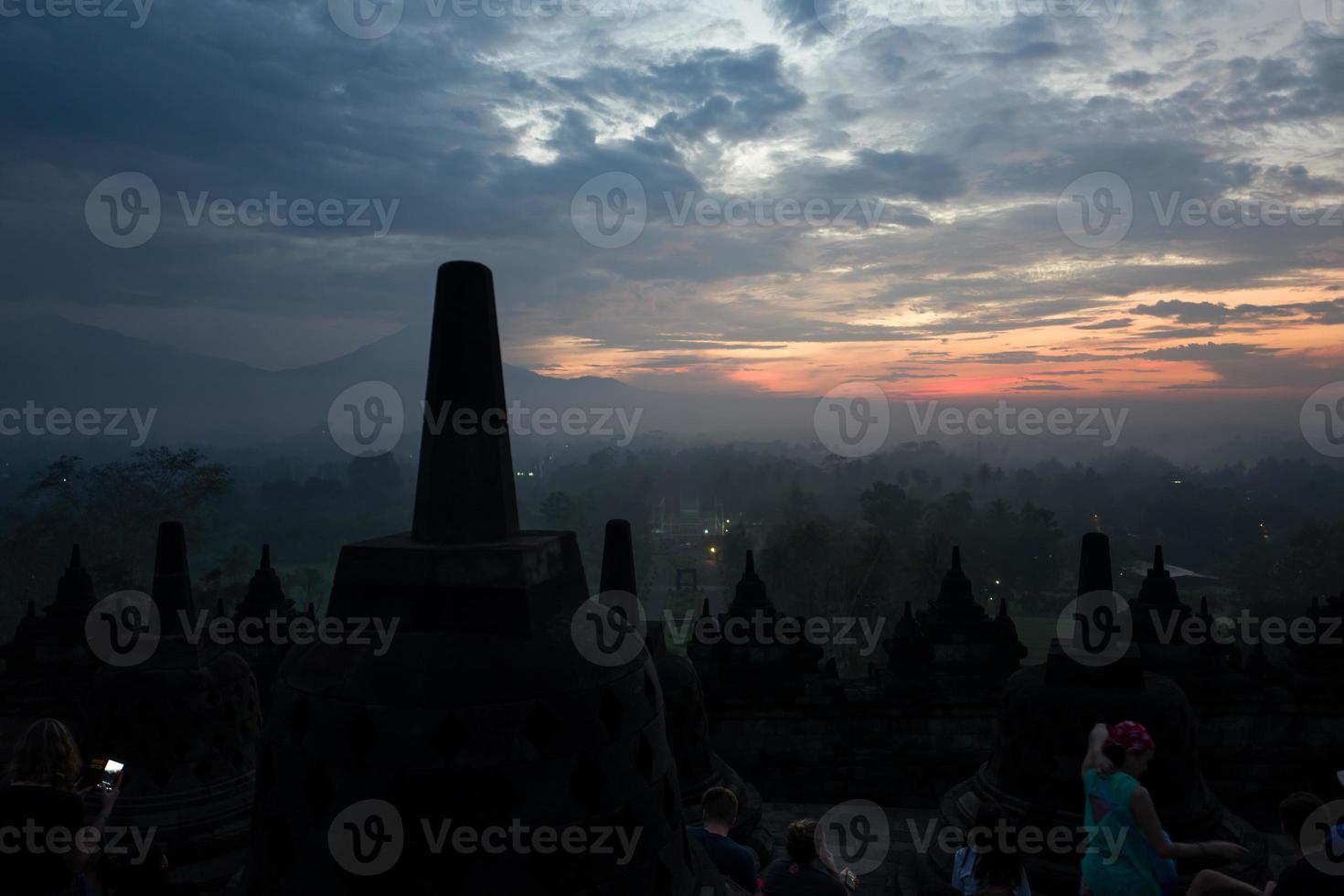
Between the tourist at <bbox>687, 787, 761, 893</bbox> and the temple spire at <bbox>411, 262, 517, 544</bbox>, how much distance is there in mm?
3329

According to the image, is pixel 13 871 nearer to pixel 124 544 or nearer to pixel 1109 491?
pixel 124 544

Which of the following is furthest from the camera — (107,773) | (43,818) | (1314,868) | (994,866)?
(107,773)

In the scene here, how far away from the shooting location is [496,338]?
3.87 meters

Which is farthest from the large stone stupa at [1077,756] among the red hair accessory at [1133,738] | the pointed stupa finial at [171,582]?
the pointed stupa finial at [171,582]

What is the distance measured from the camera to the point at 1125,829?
5.18 metres

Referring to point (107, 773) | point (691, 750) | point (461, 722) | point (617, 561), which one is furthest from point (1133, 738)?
point (107, 773)

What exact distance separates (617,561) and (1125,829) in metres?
4.50

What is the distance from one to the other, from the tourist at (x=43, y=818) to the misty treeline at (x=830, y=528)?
117 inches

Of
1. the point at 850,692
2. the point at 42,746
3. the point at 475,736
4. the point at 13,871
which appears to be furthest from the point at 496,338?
the point at 850,692

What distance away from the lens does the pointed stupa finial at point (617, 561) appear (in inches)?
282

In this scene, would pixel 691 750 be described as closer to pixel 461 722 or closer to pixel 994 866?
pixel 994 866

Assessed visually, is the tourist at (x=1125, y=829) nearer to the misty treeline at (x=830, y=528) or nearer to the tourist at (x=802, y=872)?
the tourist at (x=802, y=872)

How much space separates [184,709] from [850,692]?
9.28m

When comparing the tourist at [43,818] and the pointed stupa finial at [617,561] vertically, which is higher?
the pointed stupa finial at [617,561]
